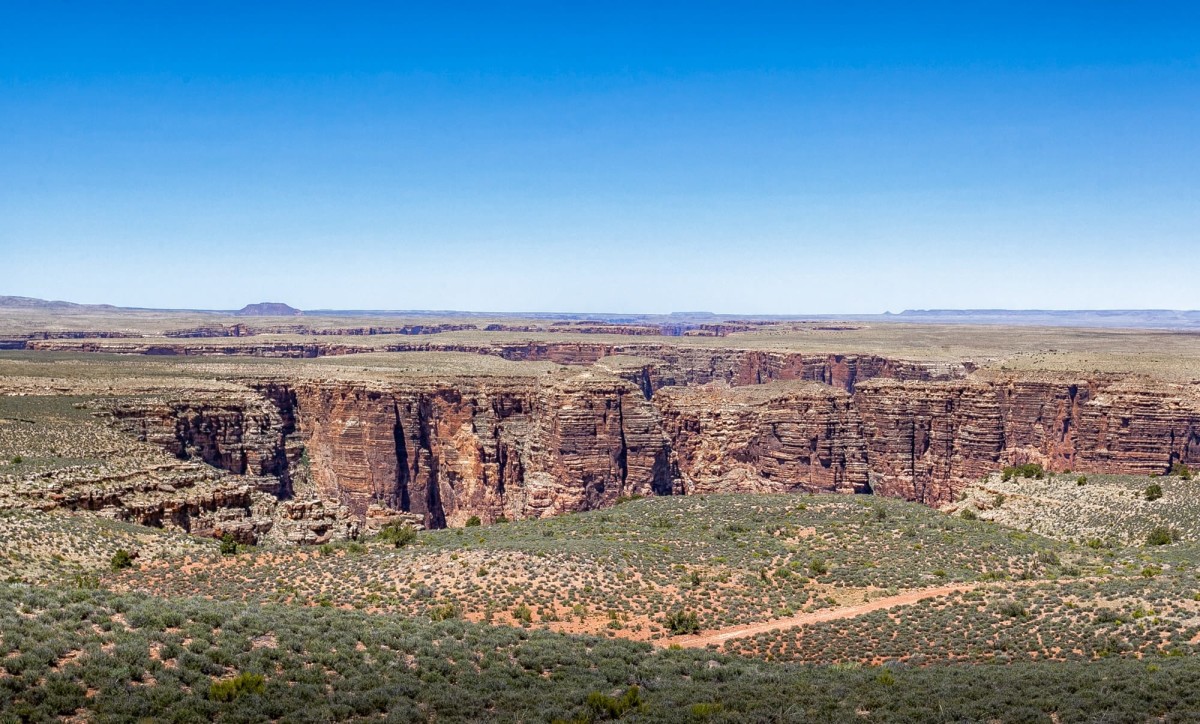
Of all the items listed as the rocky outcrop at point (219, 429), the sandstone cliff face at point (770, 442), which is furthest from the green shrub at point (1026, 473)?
the rocky outcrop at point (219, 429)

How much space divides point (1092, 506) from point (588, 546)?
28.4 meters

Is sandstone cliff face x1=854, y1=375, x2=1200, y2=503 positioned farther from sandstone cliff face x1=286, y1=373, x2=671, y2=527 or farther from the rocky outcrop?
the rocky outcrop

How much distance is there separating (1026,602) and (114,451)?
45.8 meters

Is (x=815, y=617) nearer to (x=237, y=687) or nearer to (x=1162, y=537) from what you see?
(x=237, y=687)

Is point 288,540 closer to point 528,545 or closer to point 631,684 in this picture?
point 528,545

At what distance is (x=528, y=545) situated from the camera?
35.2 m

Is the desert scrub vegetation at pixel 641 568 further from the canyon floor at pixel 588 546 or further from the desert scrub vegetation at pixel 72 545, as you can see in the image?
the desert scrub vegetation at pixel 72 545

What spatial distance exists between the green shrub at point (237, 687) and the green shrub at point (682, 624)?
48.0 feet

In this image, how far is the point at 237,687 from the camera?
15.4m

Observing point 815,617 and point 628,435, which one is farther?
point 628,435

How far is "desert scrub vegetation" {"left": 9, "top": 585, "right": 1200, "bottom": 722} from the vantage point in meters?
14.9

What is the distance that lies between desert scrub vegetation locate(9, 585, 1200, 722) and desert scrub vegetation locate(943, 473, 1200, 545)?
22.5 metres

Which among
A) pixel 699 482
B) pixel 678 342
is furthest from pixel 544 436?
pixel 678 342

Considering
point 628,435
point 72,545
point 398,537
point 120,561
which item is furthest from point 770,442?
point 72,545
